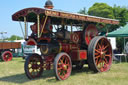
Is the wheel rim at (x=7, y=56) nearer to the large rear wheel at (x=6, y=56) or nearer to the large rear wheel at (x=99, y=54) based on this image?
the large rear wheel at (x=6, y=56)

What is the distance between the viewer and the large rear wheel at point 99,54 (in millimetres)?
7914

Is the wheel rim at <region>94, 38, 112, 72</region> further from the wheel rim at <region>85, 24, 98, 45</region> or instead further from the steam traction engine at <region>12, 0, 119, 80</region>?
the wheel rim at <region>85, 24, 98, 45</region>

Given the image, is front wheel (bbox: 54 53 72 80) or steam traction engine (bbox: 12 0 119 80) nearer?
front wheel (bbox: 54 53 72 80)

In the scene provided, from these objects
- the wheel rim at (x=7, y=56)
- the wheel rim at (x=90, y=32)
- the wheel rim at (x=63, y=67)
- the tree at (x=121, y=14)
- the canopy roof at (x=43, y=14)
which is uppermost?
the tree at (x=121, y=14)

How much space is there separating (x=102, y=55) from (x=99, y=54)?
144mm

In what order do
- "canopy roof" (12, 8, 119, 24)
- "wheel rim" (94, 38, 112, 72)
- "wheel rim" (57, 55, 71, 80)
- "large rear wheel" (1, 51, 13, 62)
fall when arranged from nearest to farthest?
1. "canopy roof" (12, 8, 119, 24)
2. "wheel rim" (57, 55, 71, 80)
3. "wheel rim" (94, 38, 112, 72)
4. "large rear wheel" (1, 51, 13, 62)

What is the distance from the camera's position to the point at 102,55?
8.49 m

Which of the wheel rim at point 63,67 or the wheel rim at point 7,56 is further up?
the wheel rim at point 63,67

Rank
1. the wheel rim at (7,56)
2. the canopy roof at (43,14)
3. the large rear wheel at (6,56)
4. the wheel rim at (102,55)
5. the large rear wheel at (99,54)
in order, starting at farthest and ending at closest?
the wheel rim at (7,56), the large rear wheel at (6,56), the wheel rim at (102,55), the large rear wheel at (99,54), the canopy roof at (43,14)


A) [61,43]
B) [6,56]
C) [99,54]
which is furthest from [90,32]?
[6,56]

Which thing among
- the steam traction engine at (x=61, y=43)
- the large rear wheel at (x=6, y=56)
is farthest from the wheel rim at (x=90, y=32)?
the large rear wheel at (x=6, y=56)

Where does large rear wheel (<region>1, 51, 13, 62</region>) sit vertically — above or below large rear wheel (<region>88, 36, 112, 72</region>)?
below

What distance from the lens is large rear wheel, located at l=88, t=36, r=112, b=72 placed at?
791 cm

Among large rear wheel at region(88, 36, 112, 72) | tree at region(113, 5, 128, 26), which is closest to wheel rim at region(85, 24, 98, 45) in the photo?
large rear wheel at region(88, 36, 112, 72)
